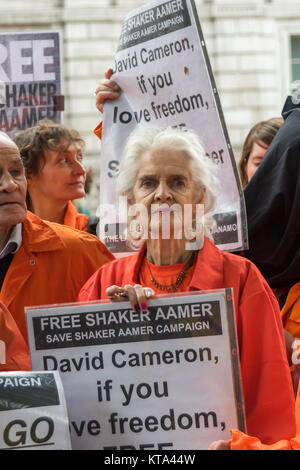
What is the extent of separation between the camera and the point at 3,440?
237 centimetres

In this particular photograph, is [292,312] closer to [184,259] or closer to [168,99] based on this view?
[184,259]

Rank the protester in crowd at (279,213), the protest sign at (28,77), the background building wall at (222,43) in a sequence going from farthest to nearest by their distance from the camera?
the background building wall at (222,43) → the protest sign at (28,77) → the protester in crowd at (279,213)

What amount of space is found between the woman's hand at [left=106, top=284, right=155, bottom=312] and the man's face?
65 cm

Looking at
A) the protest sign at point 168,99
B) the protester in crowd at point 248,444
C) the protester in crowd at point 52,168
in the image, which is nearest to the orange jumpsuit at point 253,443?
the protester in crowd at point 248,444

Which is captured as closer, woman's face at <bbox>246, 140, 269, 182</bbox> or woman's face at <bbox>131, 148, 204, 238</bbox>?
woman's face at <bbox>131, 148, 204, 238</bbox>

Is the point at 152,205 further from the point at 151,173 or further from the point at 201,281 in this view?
the point at 201,281

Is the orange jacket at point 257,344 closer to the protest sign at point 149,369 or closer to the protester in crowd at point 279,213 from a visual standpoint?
the protest sign at point 149,369

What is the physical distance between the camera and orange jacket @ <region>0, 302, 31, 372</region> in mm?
2648

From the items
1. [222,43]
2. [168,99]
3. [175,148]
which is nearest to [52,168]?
[168,99]

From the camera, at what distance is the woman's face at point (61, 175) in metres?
4.27

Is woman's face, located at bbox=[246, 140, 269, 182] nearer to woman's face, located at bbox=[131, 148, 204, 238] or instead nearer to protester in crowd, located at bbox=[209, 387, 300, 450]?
woman's face, located at bbox=[131, 148, 204, 238]

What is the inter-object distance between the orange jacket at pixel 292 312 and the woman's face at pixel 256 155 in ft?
4.19

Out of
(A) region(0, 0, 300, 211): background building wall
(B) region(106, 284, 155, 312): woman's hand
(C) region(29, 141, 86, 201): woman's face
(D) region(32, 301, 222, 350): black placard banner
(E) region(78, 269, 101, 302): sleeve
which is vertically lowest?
(D) region(32, 301, 222, 350): black placard banner

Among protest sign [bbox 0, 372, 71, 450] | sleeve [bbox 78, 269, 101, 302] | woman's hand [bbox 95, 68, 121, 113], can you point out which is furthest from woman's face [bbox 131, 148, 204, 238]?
woman's hand [bbox 95, 68, 121, 113]
